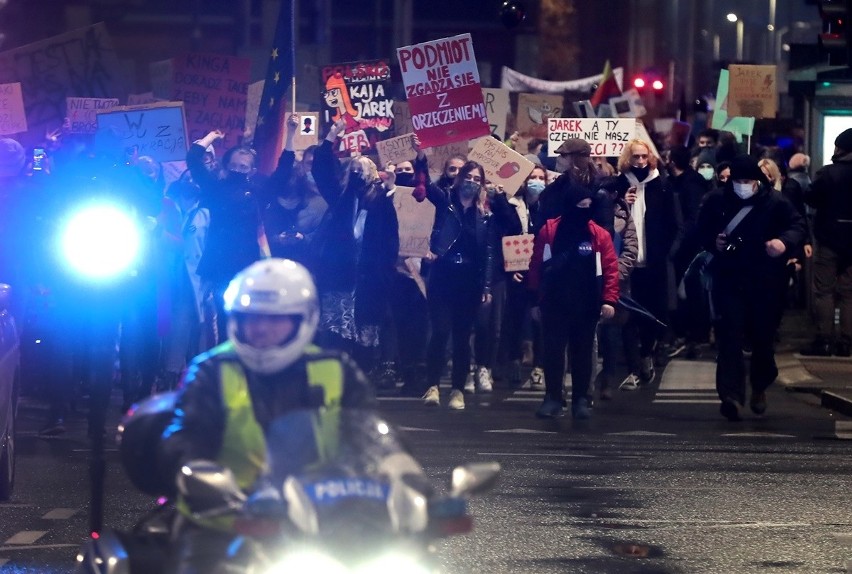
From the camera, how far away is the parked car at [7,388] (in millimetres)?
9773

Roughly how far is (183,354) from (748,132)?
11620mm

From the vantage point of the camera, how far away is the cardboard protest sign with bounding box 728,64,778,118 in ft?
79.3

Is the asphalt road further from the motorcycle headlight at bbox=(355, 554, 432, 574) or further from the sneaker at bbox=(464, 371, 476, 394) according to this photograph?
the motorcycle headlight at bbox=(355, 554, 432, 574)

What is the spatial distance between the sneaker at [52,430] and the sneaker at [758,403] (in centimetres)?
514

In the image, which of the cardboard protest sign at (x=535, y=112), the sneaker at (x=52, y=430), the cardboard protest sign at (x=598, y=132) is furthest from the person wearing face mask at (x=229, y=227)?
the cardboard protest sign at (x=535, y=112)

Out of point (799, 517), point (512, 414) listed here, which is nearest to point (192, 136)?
point (512, 414)

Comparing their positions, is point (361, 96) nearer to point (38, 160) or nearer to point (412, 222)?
point (412, 222)

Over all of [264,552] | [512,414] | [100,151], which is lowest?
[512,414]

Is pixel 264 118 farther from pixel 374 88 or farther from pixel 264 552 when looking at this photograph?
pixel 264 552

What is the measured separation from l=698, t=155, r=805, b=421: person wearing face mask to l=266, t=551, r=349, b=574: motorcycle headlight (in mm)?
9702

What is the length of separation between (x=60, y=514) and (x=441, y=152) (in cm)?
1124

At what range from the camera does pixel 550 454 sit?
12.2 m

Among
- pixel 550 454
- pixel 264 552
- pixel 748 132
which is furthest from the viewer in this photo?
pixel 748 132

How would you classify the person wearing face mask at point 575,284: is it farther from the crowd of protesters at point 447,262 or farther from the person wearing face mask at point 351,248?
the person wearing face mask at point 351,248
